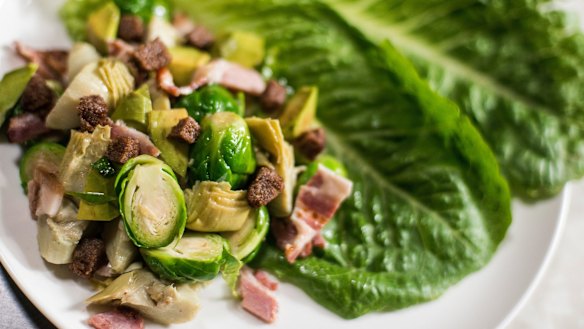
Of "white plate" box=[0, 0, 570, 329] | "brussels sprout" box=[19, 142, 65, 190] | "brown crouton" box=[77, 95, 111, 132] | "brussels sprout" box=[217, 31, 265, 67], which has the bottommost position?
"white plate" box=[0, 0, 570, 329]

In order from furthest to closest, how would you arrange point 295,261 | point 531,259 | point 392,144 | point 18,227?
point 392,144 < point 531,259 < point 295,261 < point 18,227

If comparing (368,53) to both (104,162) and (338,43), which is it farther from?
(104,162)

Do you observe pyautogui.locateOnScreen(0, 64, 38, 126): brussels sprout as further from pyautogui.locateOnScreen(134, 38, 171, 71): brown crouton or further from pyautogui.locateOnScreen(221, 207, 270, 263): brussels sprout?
pyautogui.locateOnScreen(221, 207, 270, 263): brussels sprout

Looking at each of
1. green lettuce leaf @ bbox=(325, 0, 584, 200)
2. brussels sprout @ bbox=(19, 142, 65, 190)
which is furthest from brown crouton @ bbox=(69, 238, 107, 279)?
green lettuce leaf @ bbox=(325, 0, 584, 200)

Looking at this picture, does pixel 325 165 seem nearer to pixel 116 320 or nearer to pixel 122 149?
pixel 122 149

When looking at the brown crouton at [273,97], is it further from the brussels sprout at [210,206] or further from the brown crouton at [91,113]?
the brown crouton at [91,113]

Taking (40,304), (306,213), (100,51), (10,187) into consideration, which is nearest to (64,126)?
(10,187)
